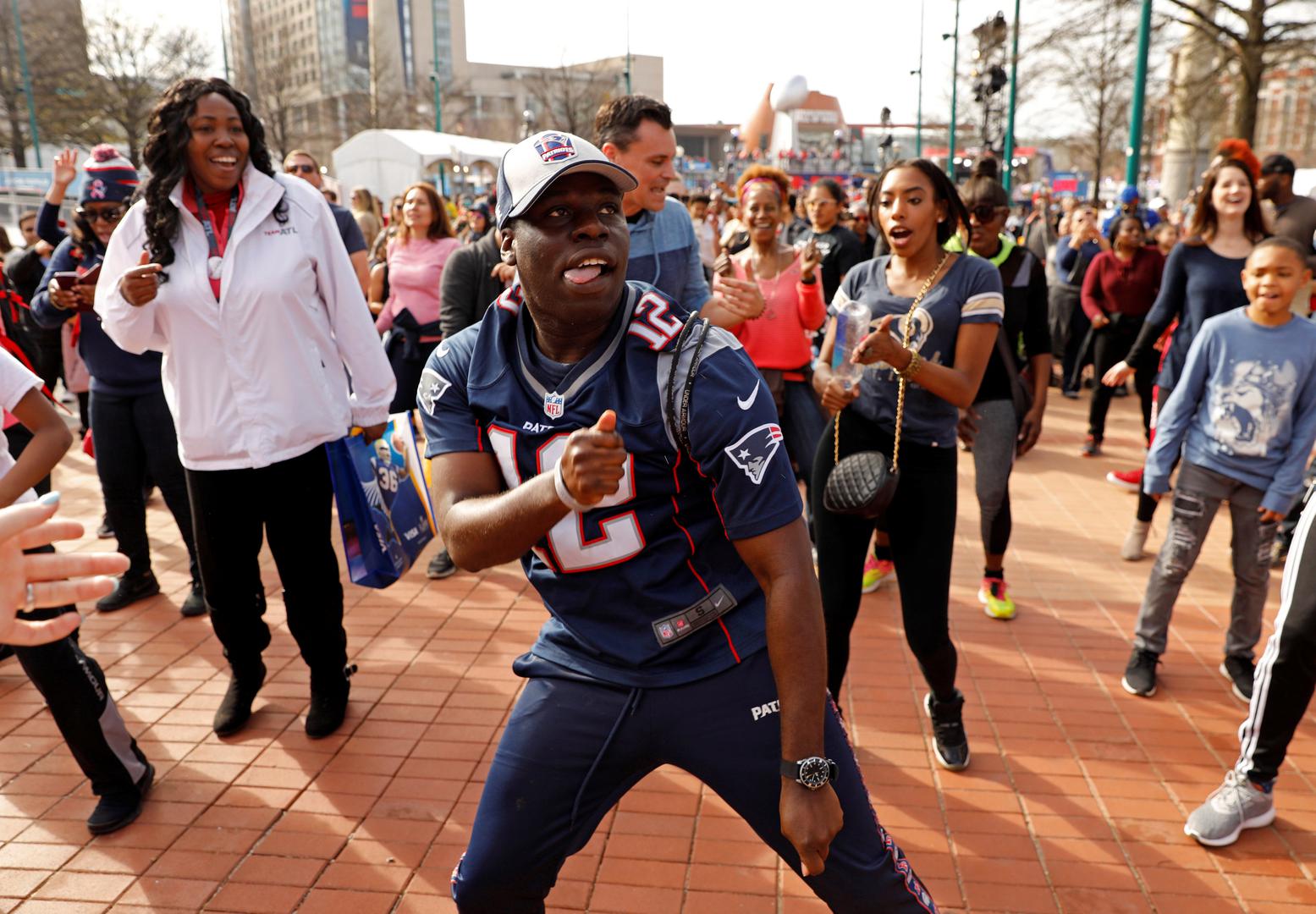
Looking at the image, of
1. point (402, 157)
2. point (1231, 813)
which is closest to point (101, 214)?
point (1231, 813)

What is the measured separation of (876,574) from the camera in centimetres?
566

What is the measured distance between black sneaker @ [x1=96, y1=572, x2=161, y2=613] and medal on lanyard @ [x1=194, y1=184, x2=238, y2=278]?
244 centimetres

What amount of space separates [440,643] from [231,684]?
3.45ft

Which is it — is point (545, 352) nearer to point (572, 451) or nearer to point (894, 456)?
point (572, 451)

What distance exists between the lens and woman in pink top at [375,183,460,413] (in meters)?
6.43

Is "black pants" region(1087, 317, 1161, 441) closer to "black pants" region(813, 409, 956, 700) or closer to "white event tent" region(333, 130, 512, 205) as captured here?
"black pants" region(813, 409, 956, 700)

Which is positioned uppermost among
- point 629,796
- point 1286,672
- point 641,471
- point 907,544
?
point 641,471

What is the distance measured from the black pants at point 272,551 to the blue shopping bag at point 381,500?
8cm

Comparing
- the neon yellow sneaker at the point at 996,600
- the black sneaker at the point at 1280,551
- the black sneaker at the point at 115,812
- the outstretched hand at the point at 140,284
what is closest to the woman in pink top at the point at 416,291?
the outstretched hand at the point at 140,284

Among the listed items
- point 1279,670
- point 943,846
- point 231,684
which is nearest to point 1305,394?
point 1279,670

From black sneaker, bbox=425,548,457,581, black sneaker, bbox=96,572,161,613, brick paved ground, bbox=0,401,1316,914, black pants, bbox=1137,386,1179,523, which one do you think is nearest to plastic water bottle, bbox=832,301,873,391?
brick paved ground, bbox=0,401,1316,914

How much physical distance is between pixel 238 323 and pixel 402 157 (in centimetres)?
2240

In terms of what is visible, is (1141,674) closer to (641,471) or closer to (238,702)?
(641,471)

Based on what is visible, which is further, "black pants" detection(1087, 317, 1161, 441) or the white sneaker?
"black pants" detection(1087, 317, 1161, 441)
